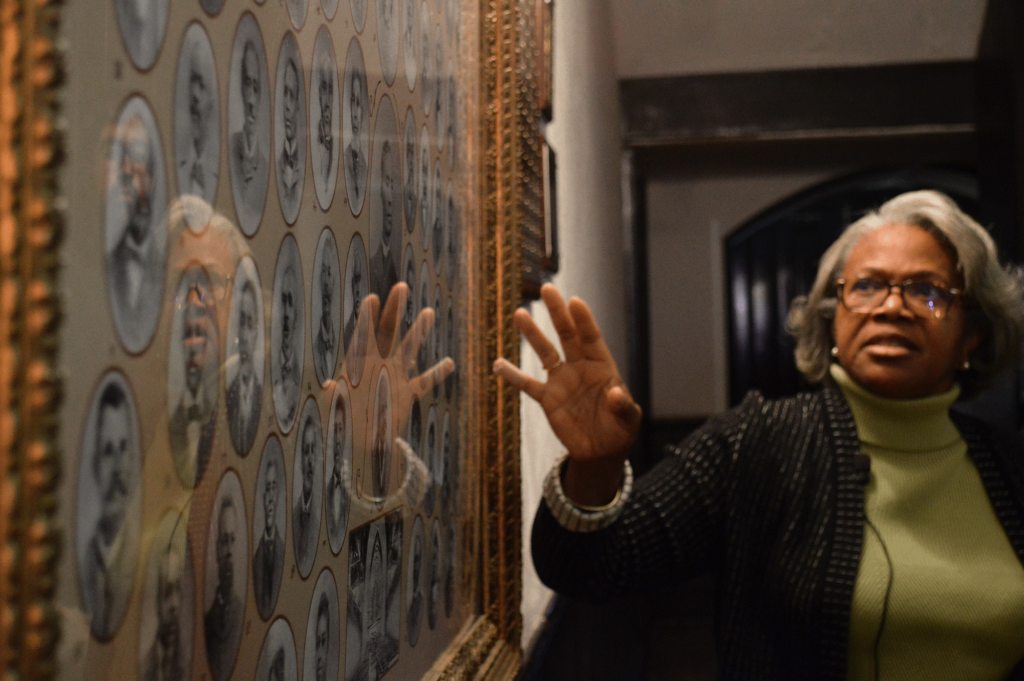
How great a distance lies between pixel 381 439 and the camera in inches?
30.5

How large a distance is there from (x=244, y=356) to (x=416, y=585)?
0.43 m

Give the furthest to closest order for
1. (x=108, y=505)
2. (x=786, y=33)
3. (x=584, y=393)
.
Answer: (x=786, y=33), (x=584, y=393), (x=108, y=505)

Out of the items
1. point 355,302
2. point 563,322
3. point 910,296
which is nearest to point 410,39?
point 355,302

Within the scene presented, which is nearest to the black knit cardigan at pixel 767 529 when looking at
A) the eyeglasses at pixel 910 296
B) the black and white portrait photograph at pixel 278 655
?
the eyeglasses at pixel 910 296

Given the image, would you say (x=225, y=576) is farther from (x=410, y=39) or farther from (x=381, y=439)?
(x=410, y=39)

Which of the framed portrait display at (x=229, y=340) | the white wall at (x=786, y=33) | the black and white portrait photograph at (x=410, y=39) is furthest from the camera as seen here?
the white wall at (x=786, y=33)

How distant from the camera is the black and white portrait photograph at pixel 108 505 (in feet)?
1.23

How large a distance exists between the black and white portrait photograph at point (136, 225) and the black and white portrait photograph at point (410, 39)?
1.46ft

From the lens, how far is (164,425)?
1.44ft

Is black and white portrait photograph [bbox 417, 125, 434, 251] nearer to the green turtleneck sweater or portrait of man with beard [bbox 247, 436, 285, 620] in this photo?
portrait of man with beard [bbox 247, 436, 285, 620]

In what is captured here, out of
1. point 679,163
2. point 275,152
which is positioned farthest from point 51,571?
point 679,163

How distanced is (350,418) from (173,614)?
26 centimetres

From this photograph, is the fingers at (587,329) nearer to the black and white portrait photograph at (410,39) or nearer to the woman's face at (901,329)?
the black and white portrait photograph at (410,39)

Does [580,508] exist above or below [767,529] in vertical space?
above
